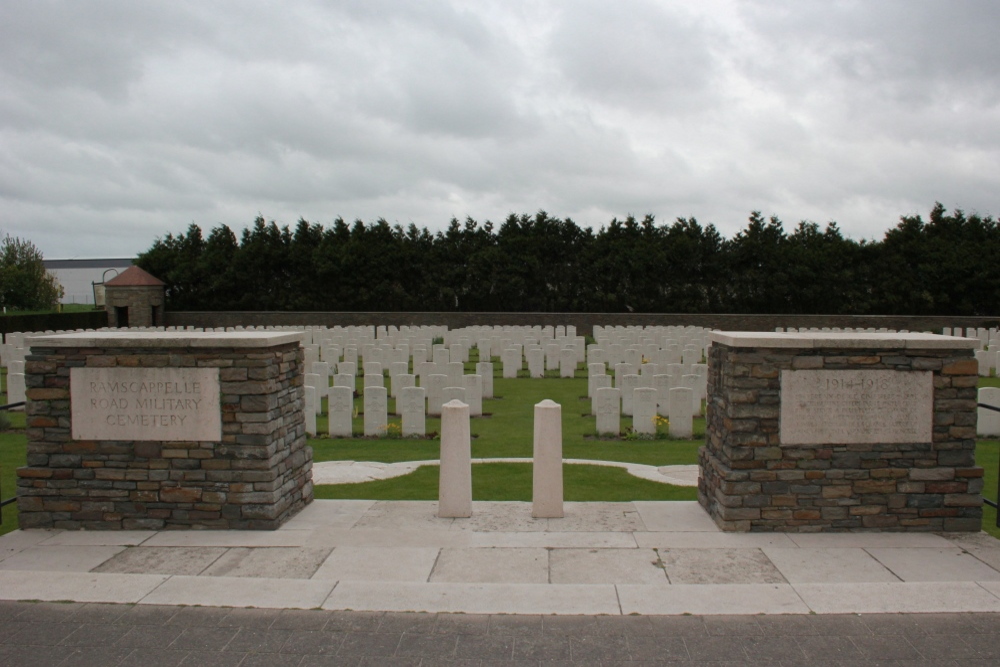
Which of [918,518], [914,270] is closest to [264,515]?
[918,518]

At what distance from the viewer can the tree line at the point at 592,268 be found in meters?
36.4

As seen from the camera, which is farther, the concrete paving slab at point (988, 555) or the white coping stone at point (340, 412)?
the white coping stone at point (340, 412)

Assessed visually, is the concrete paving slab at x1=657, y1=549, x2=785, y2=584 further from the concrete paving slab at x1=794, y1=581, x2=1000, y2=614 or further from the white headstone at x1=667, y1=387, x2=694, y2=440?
the white headstone at x1=667, y1=387, x2=694, y2=440

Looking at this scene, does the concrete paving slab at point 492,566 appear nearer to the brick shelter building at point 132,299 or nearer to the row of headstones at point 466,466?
the row of headstones at point 466,466

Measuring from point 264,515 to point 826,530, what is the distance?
426 centimetres

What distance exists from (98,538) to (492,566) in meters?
3.03

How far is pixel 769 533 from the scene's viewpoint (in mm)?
5961

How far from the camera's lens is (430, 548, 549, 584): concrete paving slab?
199 inches

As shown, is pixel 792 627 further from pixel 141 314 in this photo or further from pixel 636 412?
pixel 141 314

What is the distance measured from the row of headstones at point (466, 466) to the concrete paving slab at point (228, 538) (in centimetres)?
116

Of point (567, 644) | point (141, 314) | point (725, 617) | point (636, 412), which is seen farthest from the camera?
point (141, 314)

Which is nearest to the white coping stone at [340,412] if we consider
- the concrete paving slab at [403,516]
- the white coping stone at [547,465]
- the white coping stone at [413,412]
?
the white coping stone at [413,412]

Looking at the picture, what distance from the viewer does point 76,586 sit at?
4.94 metres

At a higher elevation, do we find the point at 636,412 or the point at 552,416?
the point at 552,416
